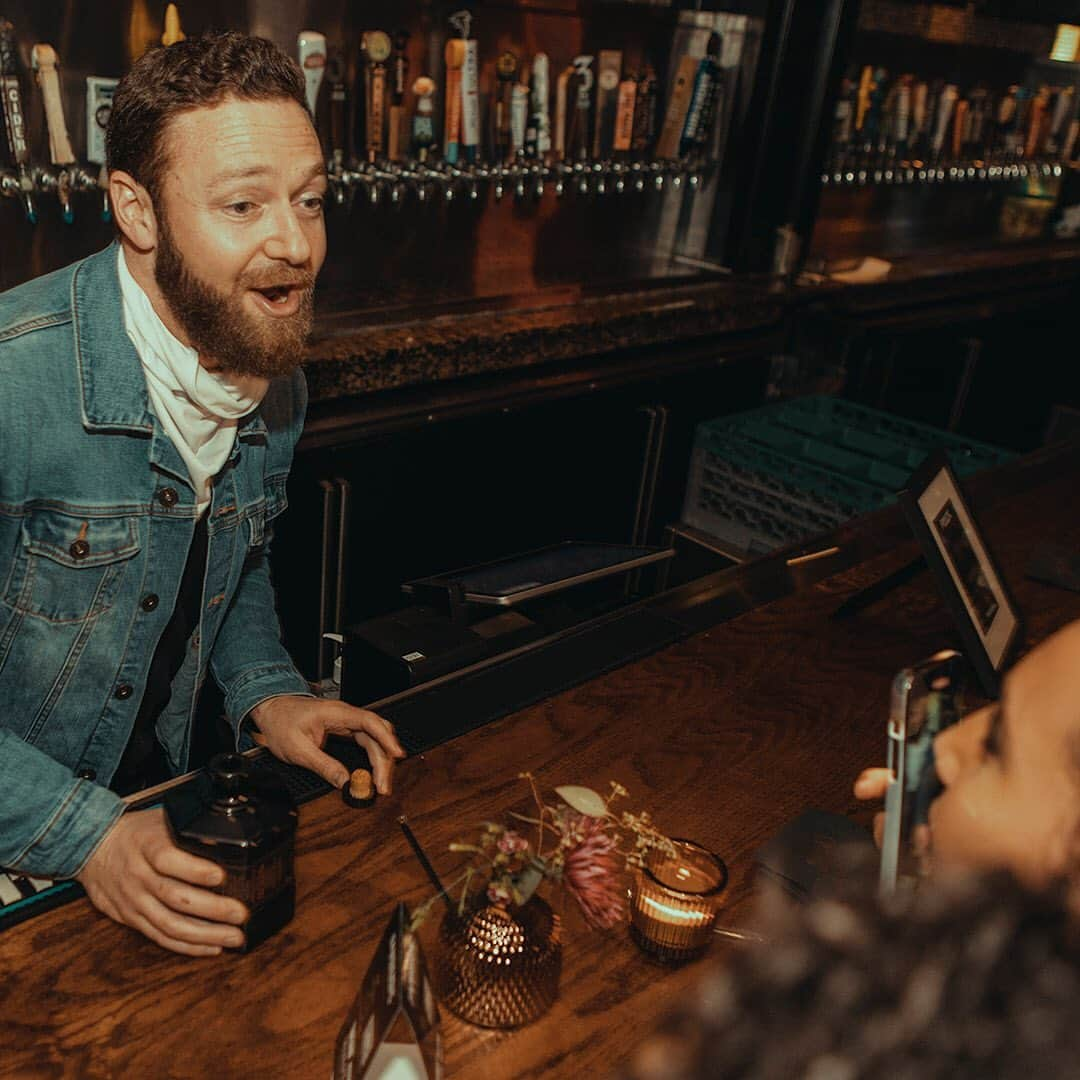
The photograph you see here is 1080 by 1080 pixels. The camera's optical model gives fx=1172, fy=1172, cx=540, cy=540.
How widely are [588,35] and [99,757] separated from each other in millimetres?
2872

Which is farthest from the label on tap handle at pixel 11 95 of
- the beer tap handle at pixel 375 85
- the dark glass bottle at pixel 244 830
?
the dark glass bottle at pixel 244 830

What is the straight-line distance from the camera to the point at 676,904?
1.08m

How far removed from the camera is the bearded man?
4.60 ft

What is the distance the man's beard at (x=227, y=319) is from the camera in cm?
146

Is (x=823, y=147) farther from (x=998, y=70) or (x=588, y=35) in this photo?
(x=998, y=70)

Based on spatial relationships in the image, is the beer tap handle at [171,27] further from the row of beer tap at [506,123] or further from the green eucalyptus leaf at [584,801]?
the green eucalyptus leaf at [584,801]

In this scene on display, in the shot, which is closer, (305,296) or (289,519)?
(305,296)

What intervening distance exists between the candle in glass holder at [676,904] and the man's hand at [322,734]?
1.08ft

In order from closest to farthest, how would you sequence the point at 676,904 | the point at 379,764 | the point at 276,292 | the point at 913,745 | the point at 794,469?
the point at 913,745 < the point at 676,904 < the point at 379,764 < the point at 276,292 < the point at 794,469

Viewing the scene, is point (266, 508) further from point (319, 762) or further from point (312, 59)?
point (312, 59)

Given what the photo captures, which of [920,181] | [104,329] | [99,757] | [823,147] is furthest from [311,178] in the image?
[920,181]

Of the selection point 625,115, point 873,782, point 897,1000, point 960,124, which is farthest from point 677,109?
point 897,1000

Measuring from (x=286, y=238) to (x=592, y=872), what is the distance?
897 millimetres

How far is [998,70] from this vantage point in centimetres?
538
